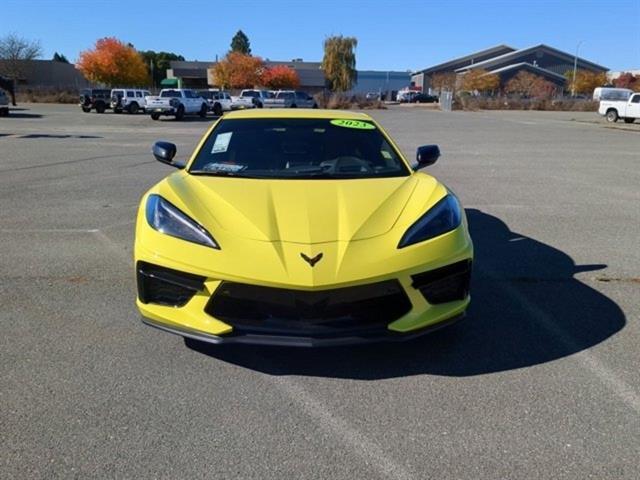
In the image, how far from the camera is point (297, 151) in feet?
15.0

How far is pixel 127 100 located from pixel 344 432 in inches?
1651

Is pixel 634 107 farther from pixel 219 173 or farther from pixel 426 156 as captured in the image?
pixel 219 173

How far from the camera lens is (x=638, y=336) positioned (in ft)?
12.6

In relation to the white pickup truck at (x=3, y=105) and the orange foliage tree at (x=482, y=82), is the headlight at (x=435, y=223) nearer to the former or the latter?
the white pickup truck at (x=3, y=105)

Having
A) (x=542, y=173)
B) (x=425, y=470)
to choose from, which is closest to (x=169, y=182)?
(x=425, y=470)

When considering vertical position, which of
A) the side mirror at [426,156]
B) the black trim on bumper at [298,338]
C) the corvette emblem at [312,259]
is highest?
the side mirror at [426,156]

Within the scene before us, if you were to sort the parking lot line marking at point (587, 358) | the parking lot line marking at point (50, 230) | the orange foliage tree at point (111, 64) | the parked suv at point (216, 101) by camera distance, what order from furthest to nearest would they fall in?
the orange foliage tree at point (111, 64), the parked suv at point (216, 101), the parking lot line marking at point (50, 230), the parking lot line marking at point (587, 358)

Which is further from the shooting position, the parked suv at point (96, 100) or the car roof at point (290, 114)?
the parked suv at point (96, 100)

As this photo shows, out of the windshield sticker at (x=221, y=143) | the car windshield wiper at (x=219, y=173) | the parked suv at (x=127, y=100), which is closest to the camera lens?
the car windshield wiper at (x=219, y=173)

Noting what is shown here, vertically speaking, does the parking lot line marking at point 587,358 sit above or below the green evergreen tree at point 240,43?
below

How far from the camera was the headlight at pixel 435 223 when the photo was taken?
10.8 feet

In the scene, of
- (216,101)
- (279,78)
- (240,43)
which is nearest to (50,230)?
(216,101)

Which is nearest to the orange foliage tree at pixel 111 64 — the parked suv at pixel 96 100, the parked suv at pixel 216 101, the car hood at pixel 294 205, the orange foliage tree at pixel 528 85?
the parked suv at pixel 96 100

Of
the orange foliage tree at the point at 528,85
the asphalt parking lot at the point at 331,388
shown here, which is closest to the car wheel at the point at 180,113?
the asphalt parking lot at the point at 331,388
